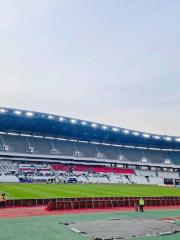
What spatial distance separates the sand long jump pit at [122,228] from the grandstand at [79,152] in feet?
135

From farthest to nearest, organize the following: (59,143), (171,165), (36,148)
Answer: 1. (171,165)
2. (59,143)
3. (36,148)

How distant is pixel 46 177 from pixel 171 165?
47.5 metres

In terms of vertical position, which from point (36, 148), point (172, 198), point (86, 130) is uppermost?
point (86, 130)

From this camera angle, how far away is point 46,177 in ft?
193

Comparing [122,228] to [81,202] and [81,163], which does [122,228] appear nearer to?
[81,202]

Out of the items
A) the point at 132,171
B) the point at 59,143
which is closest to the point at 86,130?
the point at 59,143

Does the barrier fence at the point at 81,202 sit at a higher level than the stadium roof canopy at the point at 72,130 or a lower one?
lower

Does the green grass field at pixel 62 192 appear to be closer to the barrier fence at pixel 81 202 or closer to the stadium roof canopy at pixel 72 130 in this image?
the barrier fence at pixel 81 202

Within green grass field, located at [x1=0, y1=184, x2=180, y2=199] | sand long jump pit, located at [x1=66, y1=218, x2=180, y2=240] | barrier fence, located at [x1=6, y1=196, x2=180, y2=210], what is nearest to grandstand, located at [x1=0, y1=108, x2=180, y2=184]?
green grass field, located at [x1=0, y1=184, x2=180, y2=199]

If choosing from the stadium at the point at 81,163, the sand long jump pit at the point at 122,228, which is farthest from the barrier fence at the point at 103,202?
the sand long jump pit at the point at 122,228

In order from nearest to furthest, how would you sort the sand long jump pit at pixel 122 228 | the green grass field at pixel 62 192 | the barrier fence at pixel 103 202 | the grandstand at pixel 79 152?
the sand long jump pit at pixel 122 228
the barrier fence at pixel 103 202
the green grass field at pixel 62 192
the grandstand at pixel 79 152

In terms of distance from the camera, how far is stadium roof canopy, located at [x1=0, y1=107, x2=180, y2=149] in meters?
62.8

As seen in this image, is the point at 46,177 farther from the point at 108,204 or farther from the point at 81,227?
the point at 81,227

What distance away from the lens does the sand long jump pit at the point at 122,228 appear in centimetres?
1291
